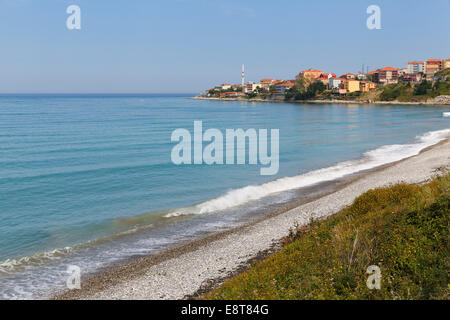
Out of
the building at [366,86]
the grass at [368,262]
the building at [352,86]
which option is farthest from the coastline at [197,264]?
the building at [366,86]

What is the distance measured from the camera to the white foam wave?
2230 cm

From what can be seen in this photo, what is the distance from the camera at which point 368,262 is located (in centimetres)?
883

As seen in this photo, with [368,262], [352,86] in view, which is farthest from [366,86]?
[368,262]

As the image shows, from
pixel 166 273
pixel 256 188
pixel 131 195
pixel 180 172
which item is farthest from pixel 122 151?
pixel 166 273

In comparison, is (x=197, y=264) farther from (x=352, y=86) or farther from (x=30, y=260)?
(x=352, y=86)

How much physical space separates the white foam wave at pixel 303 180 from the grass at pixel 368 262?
10442 millimetres

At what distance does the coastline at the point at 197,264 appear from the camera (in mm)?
11381

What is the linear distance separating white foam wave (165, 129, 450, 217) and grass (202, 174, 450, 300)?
10.4 m

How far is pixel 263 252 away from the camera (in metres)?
13.7

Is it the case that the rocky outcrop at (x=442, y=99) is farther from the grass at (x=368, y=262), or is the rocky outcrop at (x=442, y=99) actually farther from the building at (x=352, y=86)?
the grass at (x=368, y=262)

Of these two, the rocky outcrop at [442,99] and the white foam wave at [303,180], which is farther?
the rocky outcrop at [442,99]
